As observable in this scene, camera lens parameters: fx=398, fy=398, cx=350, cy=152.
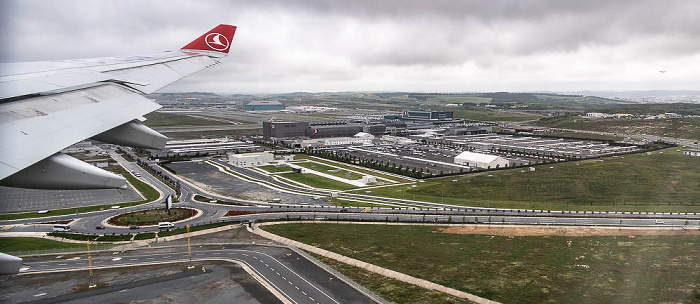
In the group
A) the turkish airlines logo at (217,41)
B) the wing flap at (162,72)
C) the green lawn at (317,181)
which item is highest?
the turkish airlines logo at (217,41)

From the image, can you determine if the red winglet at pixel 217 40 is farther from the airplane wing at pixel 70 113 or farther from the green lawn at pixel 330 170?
the green lawn at pixel 330 170

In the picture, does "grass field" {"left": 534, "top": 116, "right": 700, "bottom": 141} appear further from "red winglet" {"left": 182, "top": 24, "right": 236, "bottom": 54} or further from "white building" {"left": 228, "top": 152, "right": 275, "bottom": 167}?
"red winglet" {"left": 182, "top": 24, "right": 236, "bottom": 54}

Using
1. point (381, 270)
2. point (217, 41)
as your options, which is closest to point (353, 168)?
point (381, 270)

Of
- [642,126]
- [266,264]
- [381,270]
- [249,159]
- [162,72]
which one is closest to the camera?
[162,72]

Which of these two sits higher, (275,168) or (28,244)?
(275,168)

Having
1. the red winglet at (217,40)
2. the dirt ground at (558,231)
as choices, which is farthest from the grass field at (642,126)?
the red winglet at (217,40)

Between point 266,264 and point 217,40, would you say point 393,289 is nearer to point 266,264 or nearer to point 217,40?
point 266,264

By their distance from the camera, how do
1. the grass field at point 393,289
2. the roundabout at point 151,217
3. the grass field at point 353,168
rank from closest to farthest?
the grass field at point 393,289, the roundabout at point 151,217, the grass field at point 353,168

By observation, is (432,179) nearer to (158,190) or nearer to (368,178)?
(368,178)
